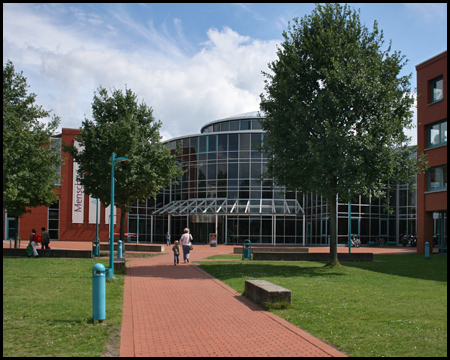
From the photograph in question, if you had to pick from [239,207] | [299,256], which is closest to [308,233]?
[239,207]

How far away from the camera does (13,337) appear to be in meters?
7.66

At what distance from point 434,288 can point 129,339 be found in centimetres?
997

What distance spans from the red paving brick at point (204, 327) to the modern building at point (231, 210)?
32.6 m

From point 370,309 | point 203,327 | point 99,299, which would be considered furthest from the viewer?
point 370,309

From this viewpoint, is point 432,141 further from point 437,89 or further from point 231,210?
point 231,210

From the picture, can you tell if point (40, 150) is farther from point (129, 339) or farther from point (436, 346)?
point (436, 346)

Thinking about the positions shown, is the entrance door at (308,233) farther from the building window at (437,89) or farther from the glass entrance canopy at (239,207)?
the building window at (437,89)

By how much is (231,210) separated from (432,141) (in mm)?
20002

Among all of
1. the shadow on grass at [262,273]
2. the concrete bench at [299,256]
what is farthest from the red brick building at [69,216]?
the shadow on grass at [262,273]

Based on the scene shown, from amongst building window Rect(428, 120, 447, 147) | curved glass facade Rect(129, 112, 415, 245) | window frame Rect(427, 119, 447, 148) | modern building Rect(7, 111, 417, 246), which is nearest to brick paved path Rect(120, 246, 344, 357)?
window frame Rect(427, 119, 447, 148)

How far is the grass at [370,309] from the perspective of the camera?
741 centimetres

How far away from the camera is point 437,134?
33.1 meters

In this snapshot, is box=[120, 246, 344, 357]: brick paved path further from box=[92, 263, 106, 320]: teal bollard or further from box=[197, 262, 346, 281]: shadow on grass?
box=[197, 262, 346, 281]: shadow on grass

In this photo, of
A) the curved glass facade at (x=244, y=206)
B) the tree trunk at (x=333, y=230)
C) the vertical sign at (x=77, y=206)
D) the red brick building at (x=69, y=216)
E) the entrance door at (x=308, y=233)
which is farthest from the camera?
the vertical sign at (x=77, y=206)
